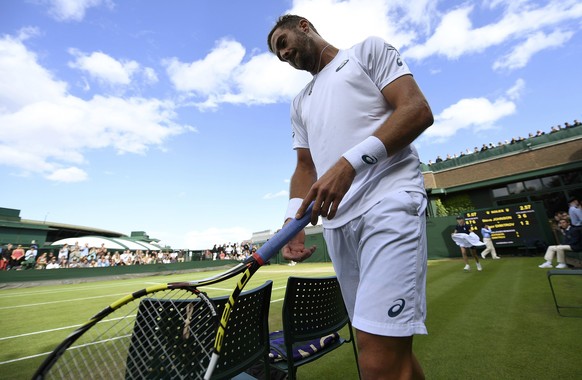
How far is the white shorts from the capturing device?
1.26 meters

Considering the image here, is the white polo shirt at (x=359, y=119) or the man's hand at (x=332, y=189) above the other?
the white polo shirt at (x=359, y=119)

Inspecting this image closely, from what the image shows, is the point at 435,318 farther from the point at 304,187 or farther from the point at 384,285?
the point at 384,285

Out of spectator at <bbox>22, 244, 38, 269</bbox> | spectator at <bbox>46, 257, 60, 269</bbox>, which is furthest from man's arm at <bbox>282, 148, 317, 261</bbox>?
spectator at <bbox>22, 244, 38, 269</bbox>

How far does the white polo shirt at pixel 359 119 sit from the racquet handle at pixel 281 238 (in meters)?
0.25

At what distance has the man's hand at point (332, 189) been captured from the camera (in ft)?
4.45

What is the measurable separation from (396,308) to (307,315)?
69.8 inches

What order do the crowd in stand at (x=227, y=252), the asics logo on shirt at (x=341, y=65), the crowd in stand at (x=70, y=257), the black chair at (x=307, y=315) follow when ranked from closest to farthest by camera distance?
1. the asics logo on shirt at (x=341, y=65)
2. the black chair at (x=307, y=315)
3. the crowd in stand at (x=70, y=257)
4. the crowd in stand at (x=227, y=252)

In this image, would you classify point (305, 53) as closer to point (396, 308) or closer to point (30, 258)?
point (396, 308)

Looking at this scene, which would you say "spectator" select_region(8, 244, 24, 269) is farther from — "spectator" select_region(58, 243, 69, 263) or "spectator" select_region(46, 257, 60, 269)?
"spectator" select_region(58, 243, 69, 263)

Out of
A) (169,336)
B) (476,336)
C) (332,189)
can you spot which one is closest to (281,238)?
(332,189)

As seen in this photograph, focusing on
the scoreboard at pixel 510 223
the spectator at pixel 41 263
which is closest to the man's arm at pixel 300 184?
the scoreboard at pixel 510 223

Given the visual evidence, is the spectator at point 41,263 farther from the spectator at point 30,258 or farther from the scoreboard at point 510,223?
the scoreboard at point 510,223

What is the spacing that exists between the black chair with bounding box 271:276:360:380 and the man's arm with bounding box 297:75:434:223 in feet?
4.77

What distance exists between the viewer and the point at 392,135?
56.5 inches
